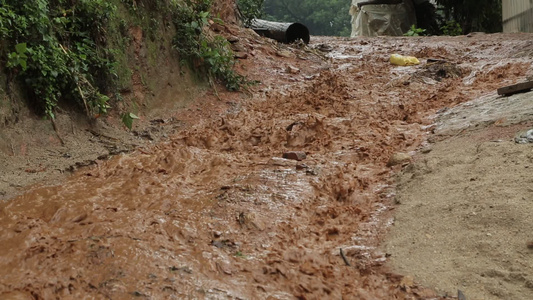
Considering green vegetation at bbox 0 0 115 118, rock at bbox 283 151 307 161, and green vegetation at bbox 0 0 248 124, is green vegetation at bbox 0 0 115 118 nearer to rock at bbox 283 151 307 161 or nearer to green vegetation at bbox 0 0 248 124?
green vegetation at bbox 0 0 248 124

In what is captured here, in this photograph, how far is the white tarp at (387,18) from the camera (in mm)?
16750

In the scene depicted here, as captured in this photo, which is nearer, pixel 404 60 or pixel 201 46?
pixel 201 46

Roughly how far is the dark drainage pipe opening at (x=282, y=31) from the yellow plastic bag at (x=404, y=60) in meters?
2.09

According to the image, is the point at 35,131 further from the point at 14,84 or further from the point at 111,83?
the point at 111,83

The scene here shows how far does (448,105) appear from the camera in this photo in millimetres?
6742

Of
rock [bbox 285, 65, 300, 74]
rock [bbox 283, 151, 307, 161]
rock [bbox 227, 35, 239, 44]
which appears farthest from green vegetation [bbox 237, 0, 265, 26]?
rock [bbox 283, 151, 307, 161]

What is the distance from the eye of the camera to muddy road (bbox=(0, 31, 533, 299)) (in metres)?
2.82

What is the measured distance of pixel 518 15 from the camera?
12117mm

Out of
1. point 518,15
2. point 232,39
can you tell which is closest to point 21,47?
point 232,39

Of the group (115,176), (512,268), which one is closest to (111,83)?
(115,176)

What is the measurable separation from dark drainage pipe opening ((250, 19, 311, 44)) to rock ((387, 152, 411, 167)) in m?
6.26

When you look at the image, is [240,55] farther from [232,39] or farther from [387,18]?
[387,18]

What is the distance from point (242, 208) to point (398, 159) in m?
1.71

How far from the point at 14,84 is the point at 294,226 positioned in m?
2.66
